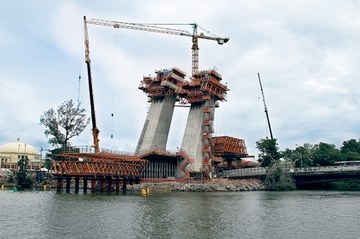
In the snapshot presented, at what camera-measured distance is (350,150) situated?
173375 mm

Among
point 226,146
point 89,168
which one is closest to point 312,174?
point 226,146

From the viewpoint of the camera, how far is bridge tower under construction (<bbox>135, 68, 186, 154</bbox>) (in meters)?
144

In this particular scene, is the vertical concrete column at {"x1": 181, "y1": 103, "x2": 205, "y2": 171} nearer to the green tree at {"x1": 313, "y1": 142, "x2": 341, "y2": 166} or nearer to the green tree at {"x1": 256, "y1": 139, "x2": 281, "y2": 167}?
the green tree at {"x1": 256, "y1": 139, "x2": 281, "y2": 167}

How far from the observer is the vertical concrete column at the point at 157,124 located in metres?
143

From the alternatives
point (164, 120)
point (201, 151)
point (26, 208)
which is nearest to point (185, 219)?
point (26, 208)

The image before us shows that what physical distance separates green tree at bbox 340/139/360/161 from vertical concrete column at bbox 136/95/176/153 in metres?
78.1

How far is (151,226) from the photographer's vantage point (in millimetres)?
40625

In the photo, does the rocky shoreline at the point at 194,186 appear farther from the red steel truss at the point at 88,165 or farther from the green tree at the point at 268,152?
the green tree at the point at 268,152

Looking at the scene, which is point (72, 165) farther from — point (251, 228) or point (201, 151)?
point (251, 228)

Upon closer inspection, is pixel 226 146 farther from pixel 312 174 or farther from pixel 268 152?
pixel 312 174

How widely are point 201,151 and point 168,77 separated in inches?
1264

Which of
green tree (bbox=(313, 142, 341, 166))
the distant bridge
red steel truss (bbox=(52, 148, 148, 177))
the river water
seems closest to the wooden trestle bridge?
red steel truss (bbox=(52, 148, 148, 177))

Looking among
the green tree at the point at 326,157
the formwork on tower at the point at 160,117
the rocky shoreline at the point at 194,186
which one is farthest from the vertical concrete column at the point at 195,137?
the green tree at the point at 326,157

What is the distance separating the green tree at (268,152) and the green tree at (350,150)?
32.8 m
